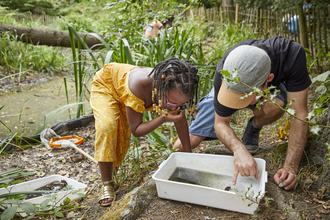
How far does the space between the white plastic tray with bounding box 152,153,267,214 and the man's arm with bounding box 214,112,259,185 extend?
59mm

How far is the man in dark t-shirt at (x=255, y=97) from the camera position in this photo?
4.29 feet

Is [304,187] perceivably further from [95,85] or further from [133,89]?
[95,85]

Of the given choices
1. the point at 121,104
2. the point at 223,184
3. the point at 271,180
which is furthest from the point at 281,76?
the point at 121,104

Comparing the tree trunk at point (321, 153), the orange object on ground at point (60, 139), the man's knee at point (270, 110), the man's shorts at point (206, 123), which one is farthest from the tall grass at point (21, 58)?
the tree trunk at point (321, 153)

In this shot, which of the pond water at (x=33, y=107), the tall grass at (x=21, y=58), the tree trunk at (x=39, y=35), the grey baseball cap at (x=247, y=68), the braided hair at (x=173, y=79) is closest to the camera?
the grey baseball cap at (x=247, y=68)

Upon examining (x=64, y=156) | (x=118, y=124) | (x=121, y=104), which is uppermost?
(x=121, y=104)

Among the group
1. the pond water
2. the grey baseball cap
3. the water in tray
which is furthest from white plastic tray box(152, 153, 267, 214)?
the pond water

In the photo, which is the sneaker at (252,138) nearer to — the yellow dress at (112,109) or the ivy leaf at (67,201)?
the yellow dress at (112,109)

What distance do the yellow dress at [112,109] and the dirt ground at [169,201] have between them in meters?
0.30

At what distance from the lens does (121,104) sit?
1.84 m

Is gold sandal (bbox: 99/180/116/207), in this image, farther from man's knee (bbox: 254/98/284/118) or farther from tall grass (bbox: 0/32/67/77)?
tall grass (bbox: 0/32/67/77)

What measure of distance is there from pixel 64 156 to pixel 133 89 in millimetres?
1285

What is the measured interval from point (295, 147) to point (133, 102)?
983 mm

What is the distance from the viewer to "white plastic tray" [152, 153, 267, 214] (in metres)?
1.17
